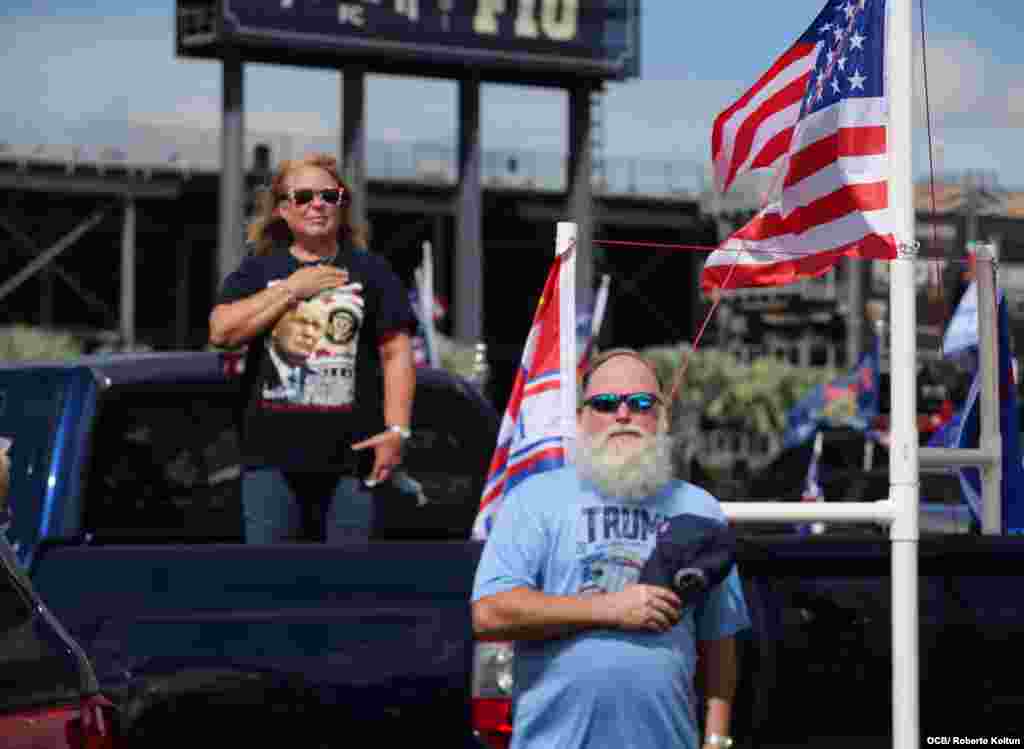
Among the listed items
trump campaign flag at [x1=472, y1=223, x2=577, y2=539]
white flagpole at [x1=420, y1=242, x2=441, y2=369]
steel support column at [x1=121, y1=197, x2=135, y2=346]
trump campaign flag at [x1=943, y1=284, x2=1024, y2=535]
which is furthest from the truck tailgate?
steel support column at [x1=121, y1=197, x2=135, y2=346]

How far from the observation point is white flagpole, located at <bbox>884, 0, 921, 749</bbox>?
4.02 m

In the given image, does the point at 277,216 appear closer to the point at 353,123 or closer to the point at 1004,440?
the point at 1004,440

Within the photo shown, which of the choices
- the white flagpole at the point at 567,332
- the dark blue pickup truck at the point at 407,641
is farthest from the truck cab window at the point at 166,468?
the white flagpole at the point at 567,332

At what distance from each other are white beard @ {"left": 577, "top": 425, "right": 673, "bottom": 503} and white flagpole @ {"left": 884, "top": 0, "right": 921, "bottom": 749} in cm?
74

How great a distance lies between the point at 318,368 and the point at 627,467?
1.74 m

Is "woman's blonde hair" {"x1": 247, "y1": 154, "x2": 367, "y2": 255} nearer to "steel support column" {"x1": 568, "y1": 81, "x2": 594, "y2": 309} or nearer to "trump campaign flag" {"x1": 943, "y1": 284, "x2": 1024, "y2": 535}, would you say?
"trump campaign flag" {"x1": 943, "y1": 284, "x2": 1024, "y2": 535}

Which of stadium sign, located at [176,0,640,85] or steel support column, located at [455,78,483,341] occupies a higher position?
stadium sign, located at [176,0,640,85]

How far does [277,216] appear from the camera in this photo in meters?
5.39

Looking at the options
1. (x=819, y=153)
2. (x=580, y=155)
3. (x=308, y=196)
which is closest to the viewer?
(x=819, y=153)

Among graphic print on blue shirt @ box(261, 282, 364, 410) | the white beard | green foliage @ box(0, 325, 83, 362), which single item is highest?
green foliage @ box(0, 325, 83, 362)

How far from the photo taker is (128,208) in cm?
5050

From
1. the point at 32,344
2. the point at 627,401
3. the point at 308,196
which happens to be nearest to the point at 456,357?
the point at 32,344

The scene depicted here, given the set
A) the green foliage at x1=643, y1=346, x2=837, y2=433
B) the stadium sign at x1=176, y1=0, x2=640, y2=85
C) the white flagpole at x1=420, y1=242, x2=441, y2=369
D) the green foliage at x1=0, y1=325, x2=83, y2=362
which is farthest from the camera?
the green foliage at x1=643, y1=346, x2=837, y2=433

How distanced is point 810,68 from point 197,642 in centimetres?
210
